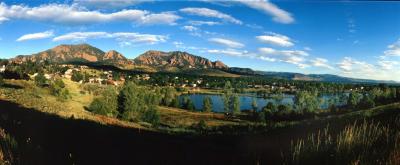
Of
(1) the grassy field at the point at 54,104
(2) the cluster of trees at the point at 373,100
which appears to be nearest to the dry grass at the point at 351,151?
(1) the grassy field at the point at 54,104

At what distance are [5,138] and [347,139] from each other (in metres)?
7.13

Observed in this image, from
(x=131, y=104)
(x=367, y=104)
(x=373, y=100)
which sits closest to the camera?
(x=131, y=104)

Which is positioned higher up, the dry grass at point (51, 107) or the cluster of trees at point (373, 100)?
the dry grass at point (51, 107)

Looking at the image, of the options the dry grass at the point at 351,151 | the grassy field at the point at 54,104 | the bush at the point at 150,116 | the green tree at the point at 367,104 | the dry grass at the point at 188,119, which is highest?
the dry grass at the point at 351,151

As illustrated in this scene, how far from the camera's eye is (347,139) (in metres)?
5.80

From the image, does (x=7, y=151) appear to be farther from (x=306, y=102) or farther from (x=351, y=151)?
(x=306, y=102)

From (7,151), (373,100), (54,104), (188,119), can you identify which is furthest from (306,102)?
(7,151)

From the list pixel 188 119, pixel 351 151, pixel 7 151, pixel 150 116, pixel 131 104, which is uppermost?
pixel 351 151

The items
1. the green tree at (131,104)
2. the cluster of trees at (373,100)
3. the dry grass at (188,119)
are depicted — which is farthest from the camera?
the cluster of trees at (373,100)

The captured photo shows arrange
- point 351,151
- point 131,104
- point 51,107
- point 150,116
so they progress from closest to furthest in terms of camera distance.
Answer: point 351,151 < point 51,107 < point 150,116 < point 131,104

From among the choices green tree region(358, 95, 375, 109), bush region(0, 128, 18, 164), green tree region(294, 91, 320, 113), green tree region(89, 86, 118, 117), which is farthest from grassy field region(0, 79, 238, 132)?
green tree region(294, 91, 320, 113)

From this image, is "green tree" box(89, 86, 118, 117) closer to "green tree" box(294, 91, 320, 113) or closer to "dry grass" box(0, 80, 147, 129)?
"dry grass" box(0, 80, 147, 129)

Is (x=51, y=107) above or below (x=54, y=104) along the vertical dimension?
above

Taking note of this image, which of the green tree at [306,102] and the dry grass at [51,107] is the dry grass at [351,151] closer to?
the dry grass at [51,107]
